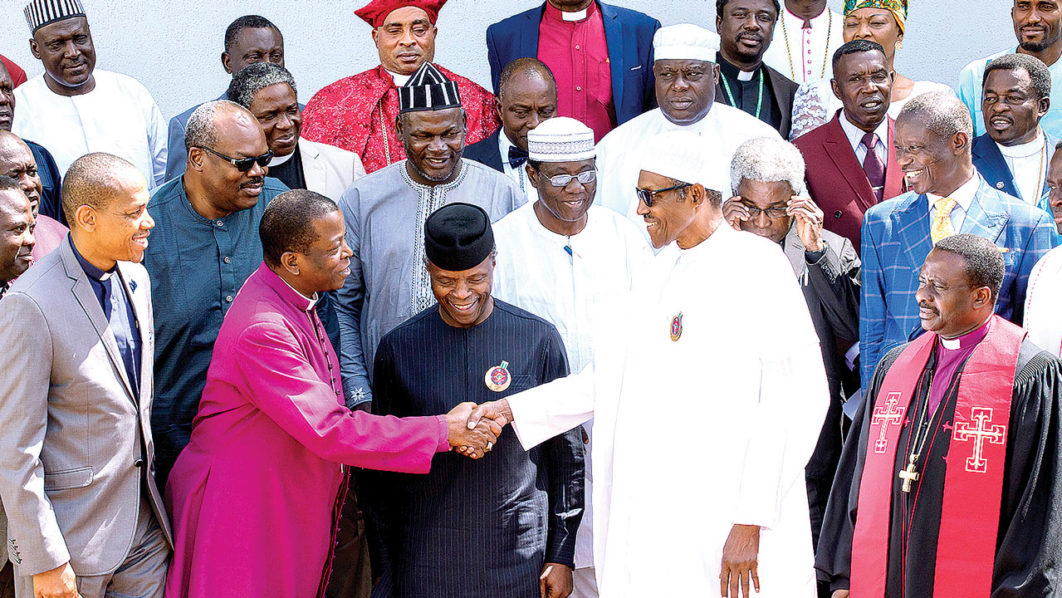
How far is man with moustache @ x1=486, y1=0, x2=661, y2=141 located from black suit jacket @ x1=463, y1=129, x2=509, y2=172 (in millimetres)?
576

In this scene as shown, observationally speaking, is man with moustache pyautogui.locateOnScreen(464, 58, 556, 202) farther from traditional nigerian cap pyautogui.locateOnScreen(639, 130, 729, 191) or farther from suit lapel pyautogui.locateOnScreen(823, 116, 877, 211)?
traditional nigerian cap pyautogui.locateOnScreen(639, 130, 729, 191)

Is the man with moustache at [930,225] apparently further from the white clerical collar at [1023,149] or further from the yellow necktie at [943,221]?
the white clerical collar at [1023,149]

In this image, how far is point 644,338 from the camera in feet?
14.2

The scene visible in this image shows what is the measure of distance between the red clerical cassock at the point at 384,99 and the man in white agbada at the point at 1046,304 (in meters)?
3.03

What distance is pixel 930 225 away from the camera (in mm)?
5203

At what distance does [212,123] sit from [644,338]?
1.99 meters

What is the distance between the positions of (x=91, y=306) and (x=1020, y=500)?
11.1 ft

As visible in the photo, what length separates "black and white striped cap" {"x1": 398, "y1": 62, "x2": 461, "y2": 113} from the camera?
17.7ft

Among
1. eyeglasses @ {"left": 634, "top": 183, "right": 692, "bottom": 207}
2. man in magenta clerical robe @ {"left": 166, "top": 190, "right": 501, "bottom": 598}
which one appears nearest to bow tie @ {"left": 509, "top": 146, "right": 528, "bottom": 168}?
man in magenta clerical robe @ {"left": 166, "top": 190, "right": 501, "bottom": 598}

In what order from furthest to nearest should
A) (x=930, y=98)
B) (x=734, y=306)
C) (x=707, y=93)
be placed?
(x=707, y=93) → (x=930, y=98) → (x=734, y=306)

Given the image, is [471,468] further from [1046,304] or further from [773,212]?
[1046,304]

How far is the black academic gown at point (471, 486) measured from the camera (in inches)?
173

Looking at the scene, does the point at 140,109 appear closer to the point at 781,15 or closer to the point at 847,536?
the point at 781,15

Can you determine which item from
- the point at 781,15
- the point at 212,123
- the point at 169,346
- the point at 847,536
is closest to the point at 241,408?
the point at 169,346
